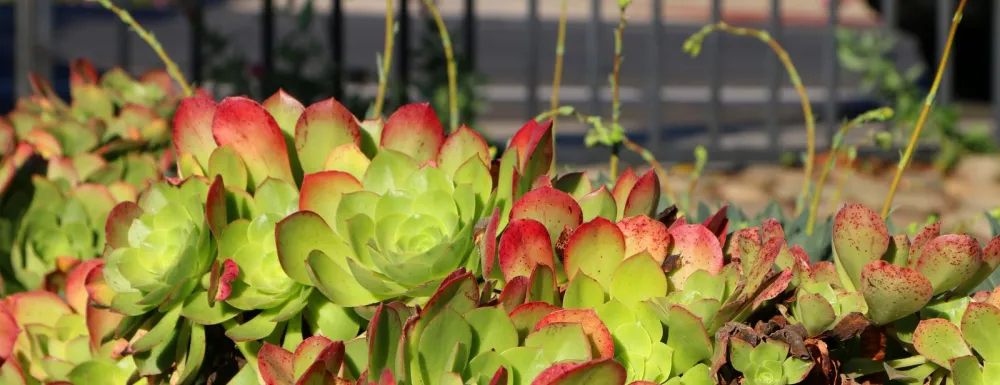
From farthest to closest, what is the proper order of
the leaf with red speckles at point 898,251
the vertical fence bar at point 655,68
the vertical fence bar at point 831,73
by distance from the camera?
the vertical fence bar at point 831,73, the vertical fence bar at point 655,68, the leaf with red speckles at point 898,251

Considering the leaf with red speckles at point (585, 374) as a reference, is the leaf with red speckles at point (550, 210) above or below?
above

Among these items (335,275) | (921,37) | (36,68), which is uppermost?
(335,275)

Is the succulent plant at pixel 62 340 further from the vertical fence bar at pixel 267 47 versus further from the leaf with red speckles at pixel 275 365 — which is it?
the vertical fence bar at pixel 267 47

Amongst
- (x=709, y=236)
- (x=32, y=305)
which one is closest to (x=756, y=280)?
(x=709, y=236)

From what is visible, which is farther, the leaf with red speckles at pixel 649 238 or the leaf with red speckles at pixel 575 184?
the leaf with red speckles at pixel 575 184

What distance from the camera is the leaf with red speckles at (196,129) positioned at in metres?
1.26

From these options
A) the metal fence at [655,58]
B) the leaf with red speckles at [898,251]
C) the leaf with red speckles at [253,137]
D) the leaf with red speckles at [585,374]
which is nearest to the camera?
the leaf with red speckles at [585,374]

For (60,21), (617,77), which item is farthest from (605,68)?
(617,77)

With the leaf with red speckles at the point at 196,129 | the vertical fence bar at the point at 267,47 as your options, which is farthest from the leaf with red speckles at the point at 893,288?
the vertical fence bar at the point at 267,47

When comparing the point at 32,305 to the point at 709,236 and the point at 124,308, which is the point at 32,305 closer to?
the point at 124,308

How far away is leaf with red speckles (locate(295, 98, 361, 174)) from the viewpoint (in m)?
1.21

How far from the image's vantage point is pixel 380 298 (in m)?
1.07

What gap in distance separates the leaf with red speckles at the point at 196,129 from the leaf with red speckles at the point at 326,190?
199 mm

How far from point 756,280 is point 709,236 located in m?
0.08
